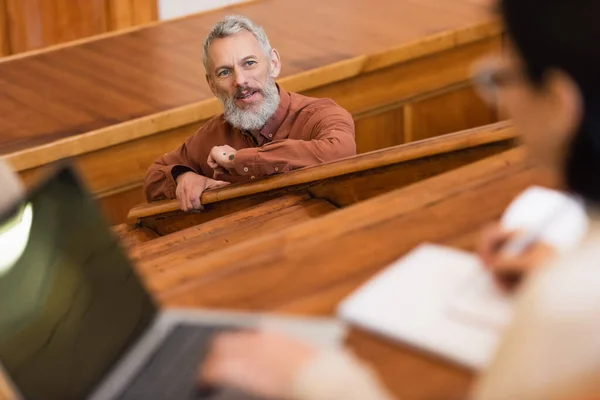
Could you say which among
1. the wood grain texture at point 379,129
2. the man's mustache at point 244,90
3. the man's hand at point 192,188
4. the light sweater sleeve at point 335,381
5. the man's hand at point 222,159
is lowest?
the wood grain texture at point 379,129

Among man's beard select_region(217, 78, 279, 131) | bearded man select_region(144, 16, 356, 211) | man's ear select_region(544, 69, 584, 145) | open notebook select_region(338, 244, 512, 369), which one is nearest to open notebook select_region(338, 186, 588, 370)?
open notebook select_region(338, 244, 512, 369)

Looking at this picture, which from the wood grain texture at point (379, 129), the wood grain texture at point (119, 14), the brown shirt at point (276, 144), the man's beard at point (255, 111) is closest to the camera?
the brown shirt at point (276, 144)

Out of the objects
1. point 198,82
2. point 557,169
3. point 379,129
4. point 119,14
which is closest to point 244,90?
point 198,82

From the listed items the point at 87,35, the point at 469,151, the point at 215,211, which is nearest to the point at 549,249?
the point at 469,151

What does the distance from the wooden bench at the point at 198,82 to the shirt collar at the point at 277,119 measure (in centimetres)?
48

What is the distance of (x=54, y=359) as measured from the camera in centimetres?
98

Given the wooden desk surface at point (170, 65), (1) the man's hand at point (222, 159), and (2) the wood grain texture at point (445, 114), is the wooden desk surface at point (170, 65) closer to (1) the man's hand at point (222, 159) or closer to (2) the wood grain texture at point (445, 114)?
(2) the wood grain texture at point (445, 114)

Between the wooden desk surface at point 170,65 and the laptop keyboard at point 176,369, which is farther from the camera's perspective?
the wooden desk surface at point 170,65

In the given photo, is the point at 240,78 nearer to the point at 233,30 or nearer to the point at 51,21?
the point at 233,30

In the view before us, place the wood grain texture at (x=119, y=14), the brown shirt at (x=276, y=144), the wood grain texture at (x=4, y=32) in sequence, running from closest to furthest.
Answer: the brown shirt at (x=276, y=144) → the wood grain texture at (x=4, y=32) → the wood grain texture at (x=119, y=14)

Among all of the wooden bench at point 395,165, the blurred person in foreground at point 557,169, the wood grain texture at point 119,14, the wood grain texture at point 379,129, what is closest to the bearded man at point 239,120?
the wooden bench at point 395,165

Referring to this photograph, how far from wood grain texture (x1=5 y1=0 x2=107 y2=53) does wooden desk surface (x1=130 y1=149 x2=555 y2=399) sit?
2.96m

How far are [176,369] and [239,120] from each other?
1781mm

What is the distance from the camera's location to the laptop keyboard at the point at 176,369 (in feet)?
3.18
